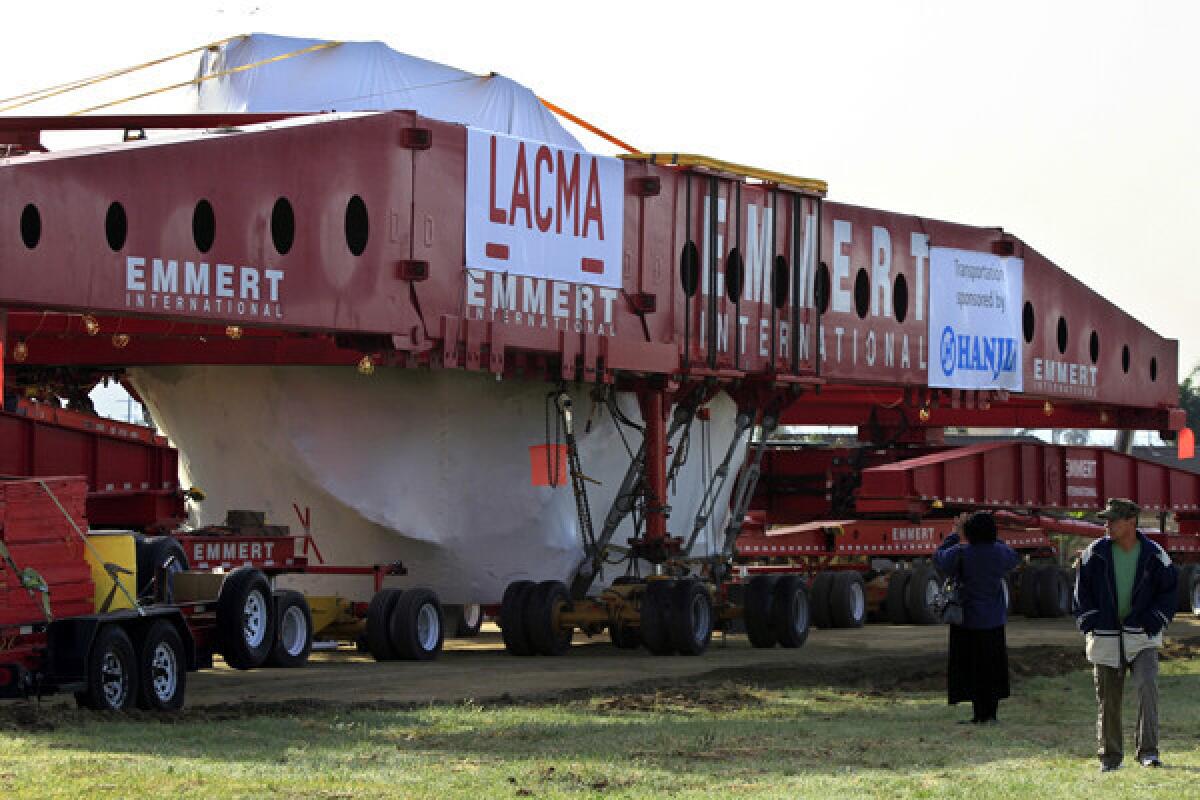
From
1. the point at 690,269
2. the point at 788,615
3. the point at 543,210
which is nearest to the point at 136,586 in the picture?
the point at 543,210

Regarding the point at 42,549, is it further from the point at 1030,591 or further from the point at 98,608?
the point at 1030,591

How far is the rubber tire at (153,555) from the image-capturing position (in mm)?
20609

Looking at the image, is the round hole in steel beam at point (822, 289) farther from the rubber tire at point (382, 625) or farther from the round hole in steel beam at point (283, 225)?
the round hole in steel beam at point (283, 225)

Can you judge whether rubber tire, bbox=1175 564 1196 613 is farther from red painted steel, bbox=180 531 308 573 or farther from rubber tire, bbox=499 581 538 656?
red painted steel, bbox=180 531 308 573

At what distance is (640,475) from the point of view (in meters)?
29.3

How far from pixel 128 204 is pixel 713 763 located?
9557 mm

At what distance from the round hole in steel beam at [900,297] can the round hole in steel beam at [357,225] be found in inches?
461

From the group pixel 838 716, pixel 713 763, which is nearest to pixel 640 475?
pixel 838 716

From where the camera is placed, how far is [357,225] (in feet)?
81.1

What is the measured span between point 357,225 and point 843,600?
11.8 meters

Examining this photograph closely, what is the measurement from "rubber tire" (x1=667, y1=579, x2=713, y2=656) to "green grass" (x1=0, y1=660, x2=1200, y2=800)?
260 inches

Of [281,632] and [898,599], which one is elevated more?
[898,599]

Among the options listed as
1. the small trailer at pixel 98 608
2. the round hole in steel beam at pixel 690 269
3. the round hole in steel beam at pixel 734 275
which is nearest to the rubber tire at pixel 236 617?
the small trailer at pixel 98 608

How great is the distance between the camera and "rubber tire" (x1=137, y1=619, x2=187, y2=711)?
17938mm
